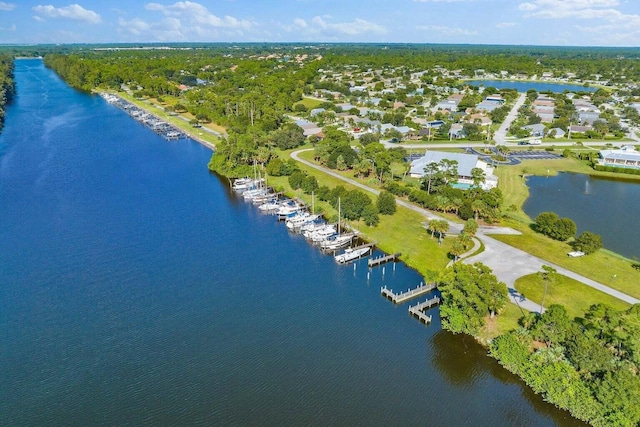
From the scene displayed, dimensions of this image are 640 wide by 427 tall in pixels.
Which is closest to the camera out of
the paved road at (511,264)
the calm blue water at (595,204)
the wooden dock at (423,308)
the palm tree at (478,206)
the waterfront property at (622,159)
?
the wooden dock at (423,308)

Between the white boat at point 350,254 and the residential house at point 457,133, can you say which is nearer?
the white boat at point 350,254

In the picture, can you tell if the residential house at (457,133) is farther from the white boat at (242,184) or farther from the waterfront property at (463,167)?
the white boat at (242,184)

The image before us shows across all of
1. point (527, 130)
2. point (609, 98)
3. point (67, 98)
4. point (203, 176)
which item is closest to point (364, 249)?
point (203, 176)

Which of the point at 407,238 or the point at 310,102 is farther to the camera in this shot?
the point at 310,102

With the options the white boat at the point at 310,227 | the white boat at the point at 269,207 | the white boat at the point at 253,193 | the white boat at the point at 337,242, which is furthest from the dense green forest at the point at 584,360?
the white boat at the point at 253,193

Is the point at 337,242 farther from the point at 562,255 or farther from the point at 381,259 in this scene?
the point at 562,255

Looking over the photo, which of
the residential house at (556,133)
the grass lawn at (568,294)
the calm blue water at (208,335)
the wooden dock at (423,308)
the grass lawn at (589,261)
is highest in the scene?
the residential house at (556,133)

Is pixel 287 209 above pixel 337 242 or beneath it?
above

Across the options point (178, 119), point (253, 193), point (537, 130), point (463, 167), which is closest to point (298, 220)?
point (253, 193)
